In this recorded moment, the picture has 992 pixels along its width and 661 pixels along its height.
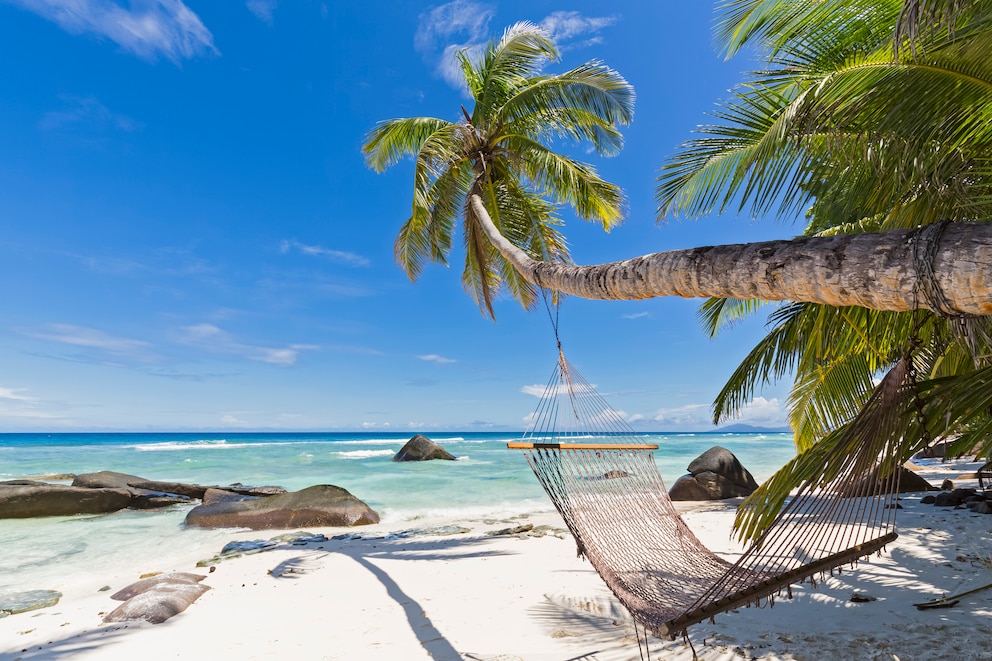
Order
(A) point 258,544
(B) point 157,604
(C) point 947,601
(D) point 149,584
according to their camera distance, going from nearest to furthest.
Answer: (C) point 947,601
(B) point 157,604
(D) point 149,584
(A) point 258,544

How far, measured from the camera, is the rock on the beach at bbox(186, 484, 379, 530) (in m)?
6.38

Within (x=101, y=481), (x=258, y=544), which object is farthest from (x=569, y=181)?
(x=101, y=481)

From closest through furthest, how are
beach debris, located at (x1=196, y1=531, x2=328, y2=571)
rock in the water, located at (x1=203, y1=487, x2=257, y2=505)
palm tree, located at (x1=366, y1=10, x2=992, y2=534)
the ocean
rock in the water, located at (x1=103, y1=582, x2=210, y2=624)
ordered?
palm tree, located at (x1=366, y1=10, x2=992, y2=534) < rock in the water, located at (x1=103, y1=582, x2=210, y2=624) < beach debris, located at (x1=196, y1=531, x2=328, y2=571) < the ocean < rock in the water, located at (x1=203, y1=487, x2=257, y2=505)

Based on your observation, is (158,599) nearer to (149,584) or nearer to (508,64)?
(149,584)

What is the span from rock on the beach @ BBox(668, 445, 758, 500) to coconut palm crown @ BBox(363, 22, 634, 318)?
13.1ft

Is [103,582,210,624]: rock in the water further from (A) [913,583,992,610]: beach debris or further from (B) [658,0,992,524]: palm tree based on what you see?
(A) [913,583,992,610]: beach debris

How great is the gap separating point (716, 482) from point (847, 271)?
715cm

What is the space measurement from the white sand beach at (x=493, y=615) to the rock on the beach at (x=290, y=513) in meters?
2.04

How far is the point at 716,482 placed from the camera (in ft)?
24.8

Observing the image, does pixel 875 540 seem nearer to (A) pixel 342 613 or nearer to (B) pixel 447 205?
(A) pixel 342 613

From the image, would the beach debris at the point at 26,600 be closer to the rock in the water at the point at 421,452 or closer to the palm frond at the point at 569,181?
the palm frond at the point at 569,181

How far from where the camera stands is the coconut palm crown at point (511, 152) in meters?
5.08

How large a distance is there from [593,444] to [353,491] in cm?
877

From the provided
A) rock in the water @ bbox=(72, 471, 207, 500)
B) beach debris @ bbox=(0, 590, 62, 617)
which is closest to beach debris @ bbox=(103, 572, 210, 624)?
beach debris @ bbox=(0, 590, 62, 617)
